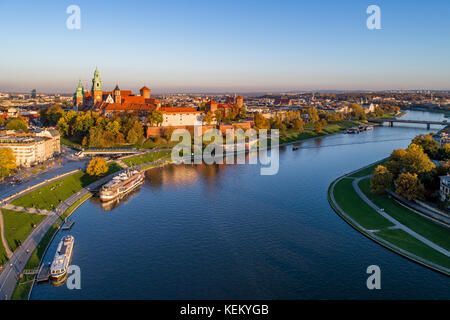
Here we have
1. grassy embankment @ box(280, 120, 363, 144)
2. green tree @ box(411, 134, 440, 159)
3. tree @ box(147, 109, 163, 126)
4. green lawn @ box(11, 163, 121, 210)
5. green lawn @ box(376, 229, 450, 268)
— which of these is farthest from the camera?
grassy embankment @ box(280, 120, 363, 144)

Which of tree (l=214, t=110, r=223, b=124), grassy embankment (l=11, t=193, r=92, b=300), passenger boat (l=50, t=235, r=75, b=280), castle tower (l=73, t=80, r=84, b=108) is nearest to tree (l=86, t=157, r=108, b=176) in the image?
grassy embankment (l=11, t=193, r=92, b=300)

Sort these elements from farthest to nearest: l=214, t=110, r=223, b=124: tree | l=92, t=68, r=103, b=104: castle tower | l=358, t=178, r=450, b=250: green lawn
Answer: l=92, t=68, r=103, b=104: castle tower → l=214, t=110, r=223, b=124: tree → l=358, t=178, r=450, b=250: green lawn

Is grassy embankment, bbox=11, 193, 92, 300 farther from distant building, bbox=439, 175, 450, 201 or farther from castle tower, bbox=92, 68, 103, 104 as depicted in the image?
castle tower, bbox=92, 68, 103, 104

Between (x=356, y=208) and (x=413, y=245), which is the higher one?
(x=356, y=208)

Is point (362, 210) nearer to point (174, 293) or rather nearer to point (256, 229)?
point (256, 229)

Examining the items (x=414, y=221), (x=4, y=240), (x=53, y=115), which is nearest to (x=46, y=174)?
(x=4, y=240)

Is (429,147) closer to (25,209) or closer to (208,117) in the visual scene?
(208,117)

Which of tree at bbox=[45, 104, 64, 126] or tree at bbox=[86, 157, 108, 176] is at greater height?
tree at bbox=[45, 104, 64, 126]
